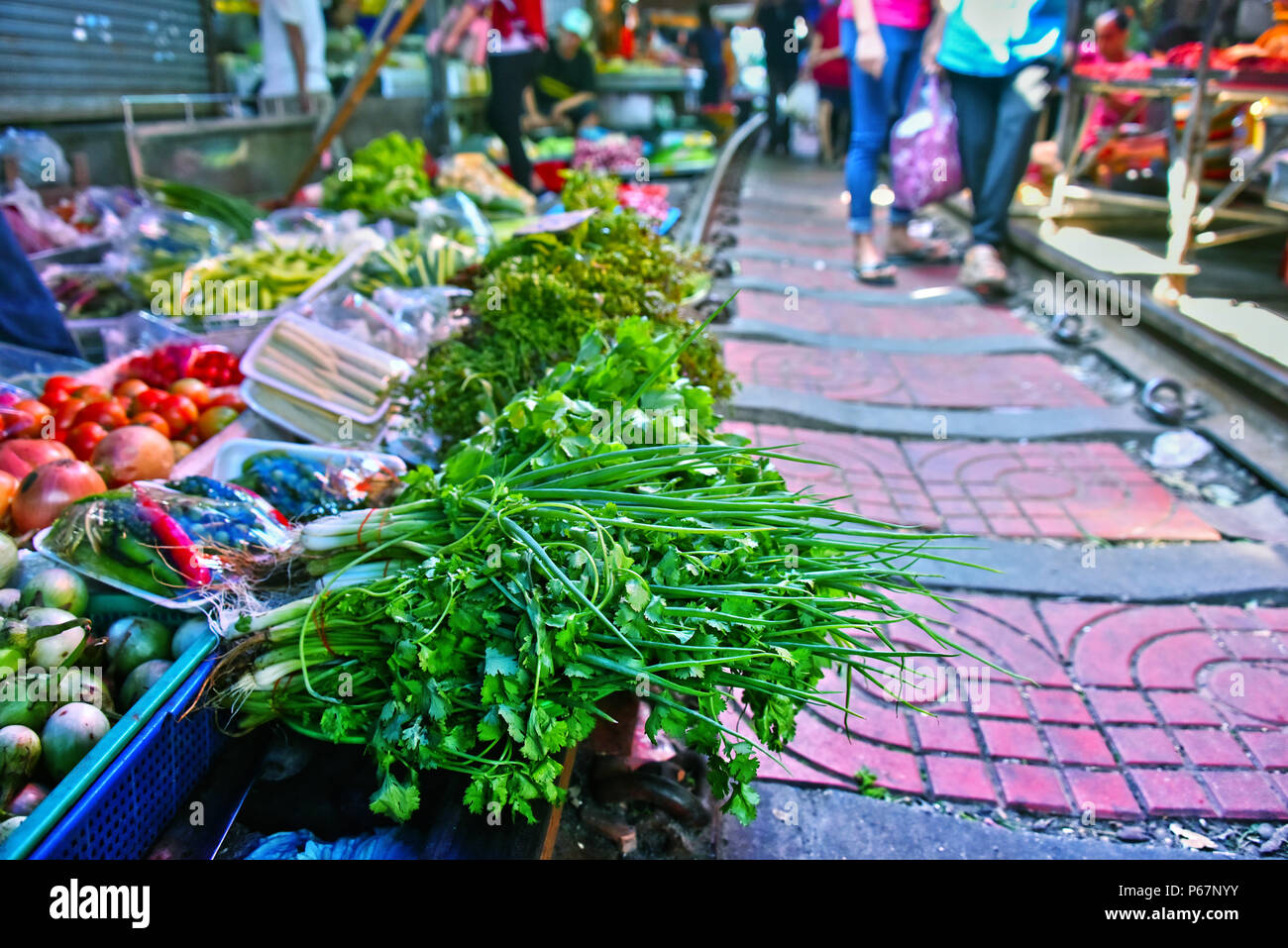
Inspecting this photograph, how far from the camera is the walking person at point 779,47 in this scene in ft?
45.2

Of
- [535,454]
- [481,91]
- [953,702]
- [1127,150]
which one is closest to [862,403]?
[953,702]

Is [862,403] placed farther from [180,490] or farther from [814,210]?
[814,210]

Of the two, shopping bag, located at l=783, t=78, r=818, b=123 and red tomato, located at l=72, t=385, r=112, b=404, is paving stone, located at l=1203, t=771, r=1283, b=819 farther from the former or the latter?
shopping bag, located at l=783, t=78, r=818, b=123

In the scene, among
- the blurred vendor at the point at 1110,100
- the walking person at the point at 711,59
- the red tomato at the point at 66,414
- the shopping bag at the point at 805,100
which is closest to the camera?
the red tomato at the point at 66,414

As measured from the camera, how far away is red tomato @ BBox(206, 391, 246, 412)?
3.52 metres

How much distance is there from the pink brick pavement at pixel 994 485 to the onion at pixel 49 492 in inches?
104

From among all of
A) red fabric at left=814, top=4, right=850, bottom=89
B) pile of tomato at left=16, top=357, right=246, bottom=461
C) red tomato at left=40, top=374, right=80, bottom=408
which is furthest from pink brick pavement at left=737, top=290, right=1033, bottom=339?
red fabric at left=814, top=4, right=850, bottom=89

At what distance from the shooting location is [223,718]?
219 centimetres

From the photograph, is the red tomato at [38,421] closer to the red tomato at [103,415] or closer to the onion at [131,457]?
the red tomato at [103,415]

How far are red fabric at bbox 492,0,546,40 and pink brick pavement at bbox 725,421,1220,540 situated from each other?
563 cm

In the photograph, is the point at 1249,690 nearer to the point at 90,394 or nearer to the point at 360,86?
the point at 90,394

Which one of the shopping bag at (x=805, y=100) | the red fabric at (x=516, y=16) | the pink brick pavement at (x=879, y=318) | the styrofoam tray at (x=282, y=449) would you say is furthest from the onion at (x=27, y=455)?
the shopping bag at (x=805, y=100)

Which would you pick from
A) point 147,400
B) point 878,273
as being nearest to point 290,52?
point 878,273
